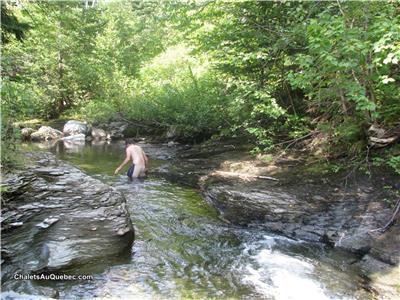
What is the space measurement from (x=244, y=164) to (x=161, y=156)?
16.8 ft

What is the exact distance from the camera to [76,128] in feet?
66.9

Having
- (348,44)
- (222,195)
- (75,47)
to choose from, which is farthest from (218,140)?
(75,47)

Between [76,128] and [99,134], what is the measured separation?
1.46 metres

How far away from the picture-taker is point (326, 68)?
5602 mm

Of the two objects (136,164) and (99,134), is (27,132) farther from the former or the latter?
(136,164)

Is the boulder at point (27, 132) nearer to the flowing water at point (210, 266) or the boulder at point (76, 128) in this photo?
the boulder at point (76, 128)

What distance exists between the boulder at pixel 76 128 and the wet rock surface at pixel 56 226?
14723 mm

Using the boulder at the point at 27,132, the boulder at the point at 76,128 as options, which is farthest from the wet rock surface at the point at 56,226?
the boulder at the point at 76,128

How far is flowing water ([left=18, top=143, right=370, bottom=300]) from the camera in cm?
415

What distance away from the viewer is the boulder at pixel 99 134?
19902 mm

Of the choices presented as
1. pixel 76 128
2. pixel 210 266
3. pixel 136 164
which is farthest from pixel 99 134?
pixel 210 266

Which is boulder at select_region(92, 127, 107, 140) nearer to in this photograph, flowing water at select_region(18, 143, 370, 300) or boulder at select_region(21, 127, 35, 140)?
boulder at select_region(21, 127, 35, 140)

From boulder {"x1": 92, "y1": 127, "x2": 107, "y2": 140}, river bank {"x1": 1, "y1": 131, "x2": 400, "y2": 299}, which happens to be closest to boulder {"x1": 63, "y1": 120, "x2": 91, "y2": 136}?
boulder {"x1": 92, "y1": 127, "x2": 107, "y2": 140}

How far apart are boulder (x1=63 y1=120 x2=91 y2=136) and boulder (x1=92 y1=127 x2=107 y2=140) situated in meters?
0.35
